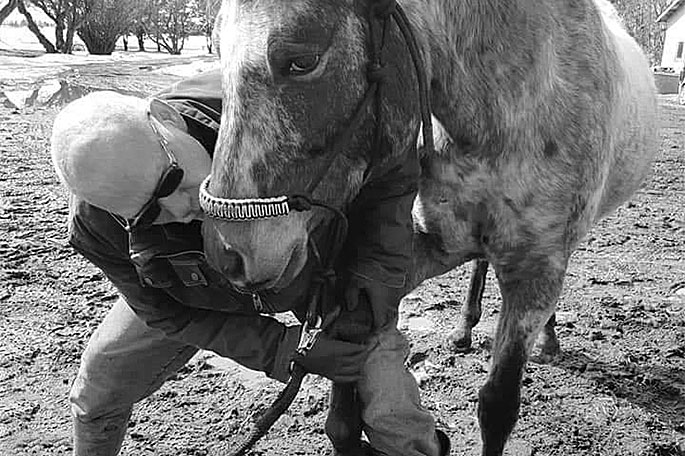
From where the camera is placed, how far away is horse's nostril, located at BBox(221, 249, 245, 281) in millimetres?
1499

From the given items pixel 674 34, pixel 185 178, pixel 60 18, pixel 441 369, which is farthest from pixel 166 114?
pixel 674 34

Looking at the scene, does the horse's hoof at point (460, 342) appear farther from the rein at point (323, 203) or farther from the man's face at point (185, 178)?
the man's face at point (185, 178)

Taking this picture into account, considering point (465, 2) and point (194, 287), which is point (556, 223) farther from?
point (194, 287)

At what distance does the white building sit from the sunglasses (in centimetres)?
3022

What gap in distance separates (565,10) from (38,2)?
23.2 m

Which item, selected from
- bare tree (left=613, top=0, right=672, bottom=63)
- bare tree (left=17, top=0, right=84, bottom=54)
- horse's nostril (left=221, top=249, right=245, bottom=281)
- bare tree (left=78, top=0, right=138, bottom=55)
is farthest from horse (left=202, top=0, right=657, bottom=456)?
bare tree (left=613, top=0, right=672, bottom=63)

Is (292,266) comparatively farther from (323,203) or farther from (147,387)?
(147,387)

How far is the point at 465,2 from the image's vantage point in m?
1.82

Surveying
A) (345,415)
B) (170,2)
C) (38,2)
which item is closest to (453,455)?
(345,415)

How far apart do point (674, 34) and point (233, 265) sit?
31.8 metres

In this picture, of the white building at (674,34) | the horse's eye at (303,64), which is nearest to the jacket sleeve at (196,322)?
the horse's eye at (303,64)

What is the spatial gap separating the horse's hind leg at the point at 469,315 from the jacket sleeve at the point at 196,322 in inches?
62.1

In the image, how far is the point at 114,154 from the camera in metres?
1.52

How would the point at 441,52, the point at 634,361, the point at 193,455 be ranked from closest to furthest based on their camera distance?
the point at 441,52 < the point at 193,455 < the point at 634,361
